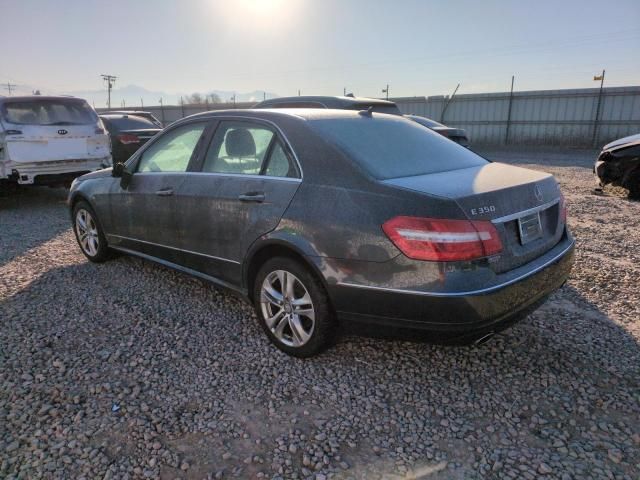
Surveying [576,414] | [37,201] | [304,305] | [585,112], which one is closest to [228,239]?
[304,305]

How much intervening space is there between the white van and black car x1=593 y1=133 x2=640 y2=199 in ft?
27.7

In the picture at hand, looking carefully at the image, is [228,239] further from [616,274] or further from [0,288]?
[616,274]

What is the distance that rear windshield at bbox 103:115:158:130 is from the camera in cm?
1109

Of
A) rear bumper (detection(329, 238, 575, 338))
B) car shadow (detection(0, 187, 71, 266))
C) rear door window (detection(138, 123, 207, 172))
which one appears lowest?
car shadow (detection(0, 187, 71, 266))

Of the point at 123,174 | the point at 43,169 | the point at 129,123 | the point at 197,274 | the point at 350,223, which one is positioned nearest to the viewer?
the point at 350,223

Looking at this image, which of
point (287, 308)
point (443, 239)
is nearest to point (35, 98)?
point (287, 308)

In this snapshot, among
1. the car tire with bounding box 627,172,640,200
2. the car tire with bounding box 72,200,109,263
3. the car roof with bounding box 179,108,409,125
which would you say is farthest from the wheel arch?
the car tire with bounding box 627,172,640,200

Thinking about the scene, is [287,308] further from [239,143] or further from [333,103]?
[333,103]

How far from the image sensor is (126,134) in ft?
31.9

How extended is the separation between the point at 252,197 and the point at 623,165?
23.1 ft

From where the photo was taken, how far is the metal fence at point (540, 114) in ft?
56.1

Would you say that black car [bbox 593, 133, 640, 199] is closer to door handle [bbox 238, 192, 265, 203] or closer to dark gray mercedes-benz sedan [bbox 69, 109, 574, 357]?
dark gray mercedes-benz sedan [bbox 69, 109, 574, 357]

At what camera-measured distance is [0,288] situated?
4320mm

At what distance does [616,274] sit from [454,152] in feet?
6.92
